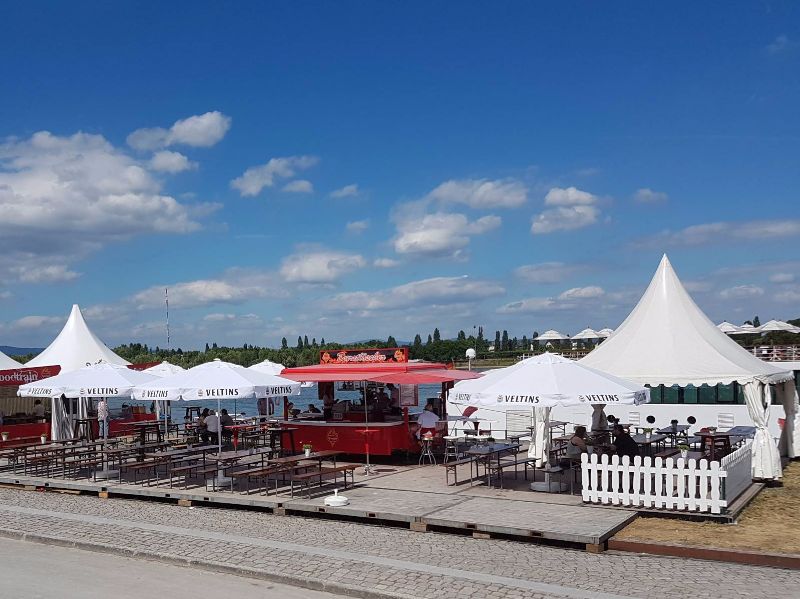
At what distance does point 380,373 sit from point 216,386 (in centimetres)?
427

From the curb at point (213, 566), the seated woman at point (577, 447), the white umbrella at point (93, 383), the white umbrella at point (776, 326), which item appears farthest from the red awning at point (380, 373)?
the white umbrella at point (776, 326)

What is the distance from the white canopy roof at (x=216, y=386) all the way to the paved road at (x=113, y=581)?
4.45 meters

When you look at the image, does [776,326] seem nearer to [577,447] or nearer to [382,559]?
[577,447]

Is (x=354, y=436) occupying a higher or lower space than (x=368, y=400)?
lower

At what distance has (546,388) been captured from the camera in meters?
12.7

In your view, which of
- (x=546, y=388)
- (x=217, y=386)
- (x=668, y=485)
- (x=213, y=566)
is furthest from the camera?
(x=217, y=386)

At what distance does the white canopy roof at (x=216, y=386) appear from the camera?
1459 centimetres

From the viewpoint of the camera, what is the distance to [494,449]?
1462cm

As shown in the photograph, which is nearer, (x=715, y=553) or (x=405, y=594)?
(x=405, y=594)

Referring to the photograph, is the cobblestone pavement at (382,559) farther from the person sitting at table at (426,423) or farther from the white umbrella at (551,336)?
the white umbrella at (551,336)

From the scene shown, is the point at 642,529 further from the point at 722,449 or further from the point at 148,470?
the point at 148,470

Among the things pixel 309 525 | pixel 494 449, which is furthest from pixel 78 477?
pixel 494 449

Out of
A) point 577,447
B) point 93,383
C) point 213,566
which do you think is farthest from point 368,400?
point 213,566

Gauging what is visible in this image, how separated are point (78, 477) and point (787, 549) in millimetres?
13697
